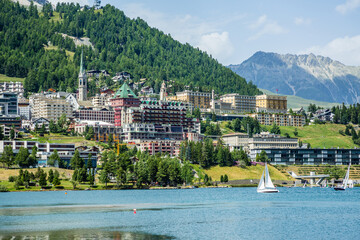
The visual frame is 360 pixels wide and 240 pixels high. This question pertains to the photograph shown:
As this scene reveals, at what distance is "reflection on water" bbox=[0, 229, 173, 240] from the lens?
288 feet

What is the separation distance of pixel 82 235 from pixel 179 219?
81.1ft

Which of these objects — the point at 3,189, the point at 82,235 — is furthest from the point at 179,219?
the point at 3,189

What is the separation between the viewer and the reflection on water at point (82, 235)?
87875mm

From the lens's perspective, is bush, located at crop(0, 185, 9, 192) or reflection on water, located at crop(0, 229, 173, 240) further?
bush, located at crop(0, 185, 9, 192)

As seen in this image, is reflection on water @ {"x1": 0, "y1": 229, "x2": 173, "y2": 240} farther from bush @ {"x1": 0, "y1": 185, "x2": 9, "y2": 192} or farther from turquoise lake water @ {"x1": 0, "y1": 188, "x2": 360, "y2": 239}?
bush @ {"x1": 0, "y1": 185, "x2": 9, "y2": 192}

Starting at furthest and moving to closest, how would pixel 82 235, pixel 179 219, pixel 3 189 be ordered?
pixel 3 189 < pixel 179 219 < pixel 82 235

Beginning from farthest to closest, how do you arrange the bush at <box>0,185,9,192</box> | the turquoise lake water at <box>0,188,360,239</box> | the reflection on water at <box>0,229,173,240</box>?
the bush at <box>0,185,9,192</box>
the turquoise lake water at <box>0,188,360,239</box>
the reflection on water at <box>0,229,173,240</box>

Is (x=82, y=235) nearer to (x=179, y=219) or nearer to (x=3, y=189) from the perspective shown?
(x=179, y=219)

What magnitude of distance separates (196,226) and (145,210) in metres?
28.7

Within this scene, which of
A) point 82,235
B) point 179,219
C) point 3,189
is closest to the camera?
point 82,235

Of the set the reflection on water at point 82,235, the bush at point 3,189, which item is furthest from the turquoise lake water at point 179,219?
the bush at point 3,189

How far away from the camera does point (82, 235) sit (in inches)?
3533

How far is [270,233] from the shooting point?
303ft

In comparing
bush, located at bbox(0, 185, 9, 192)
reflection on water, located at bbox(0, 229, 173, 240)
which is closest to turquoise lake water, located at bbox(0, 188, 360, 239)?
reflection on water, located at bbox(0, 229, 173, 240)
